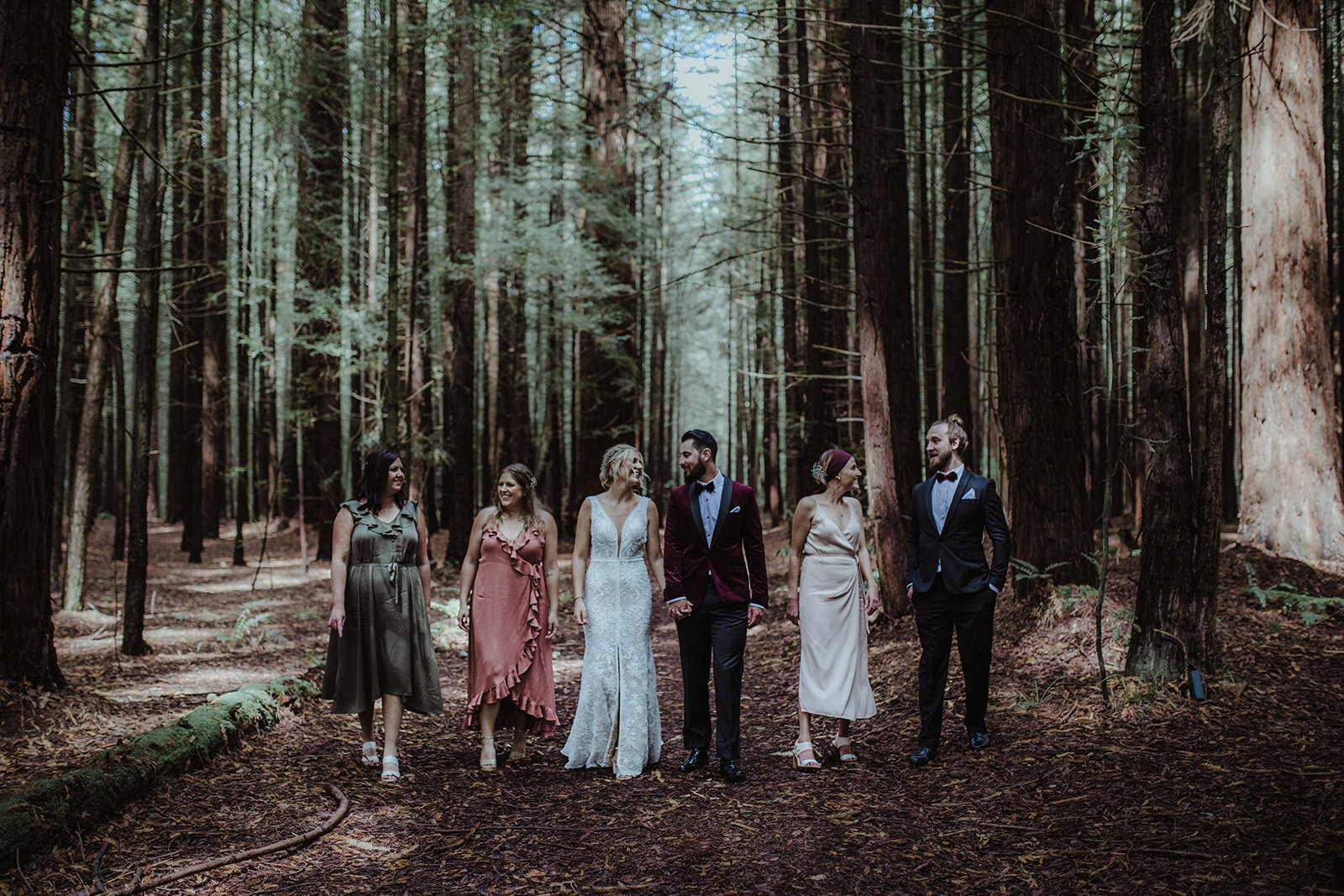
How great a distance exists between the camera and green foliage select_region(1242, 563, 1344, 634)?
23.8ft

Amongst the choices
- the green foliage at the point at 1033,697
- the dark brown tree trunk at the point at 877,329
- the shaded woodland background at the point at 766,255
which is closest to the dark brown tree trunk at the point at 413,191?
the shaded woodland background at the point at 766,255

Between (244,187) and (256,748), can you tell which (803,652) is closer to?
(256,748)

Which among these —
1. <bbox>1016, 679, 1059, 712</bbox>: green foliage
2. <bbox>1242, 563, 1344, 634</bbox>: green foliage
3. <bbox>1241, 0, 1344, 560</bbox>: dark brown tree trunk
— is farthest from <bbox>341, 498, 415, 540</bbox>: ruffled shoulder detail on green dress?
<bbox>1241, 0, 1344, 560</bbox>: dark brown tree trunk

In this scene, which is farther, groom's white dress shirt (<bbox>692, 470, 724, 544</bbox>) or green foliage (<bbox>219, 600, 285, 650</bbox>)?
green foliage (<bbox>219, 600, 285, 650</bbox>)

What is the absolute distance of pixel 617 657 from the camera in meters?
6.14

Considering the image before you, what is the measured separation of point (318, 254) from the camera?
16359mm

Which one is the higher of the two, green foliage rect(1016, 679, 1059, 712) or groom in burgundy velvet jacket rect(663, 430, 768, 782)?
groom in burgundy velvet jacket rect(663, 430, 768, 782)

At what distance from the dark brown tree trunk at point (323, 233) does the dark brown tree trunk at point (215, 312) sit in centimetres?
152

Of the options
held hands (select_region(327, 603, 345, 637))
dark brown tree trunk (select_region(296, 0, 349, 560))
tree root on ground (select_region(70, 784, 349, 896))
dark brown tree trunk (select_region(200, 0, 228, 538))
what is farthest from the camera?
dark brown tree trunk (select_region(200, 0, 228, 538))

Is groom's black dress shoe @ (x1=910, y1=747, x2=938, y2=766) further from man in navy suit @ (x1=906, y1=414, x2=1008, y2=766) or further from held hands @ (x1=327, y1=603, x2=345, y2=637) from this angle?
held hands @ (x1=327, y1=603, x2=345, y2=637)

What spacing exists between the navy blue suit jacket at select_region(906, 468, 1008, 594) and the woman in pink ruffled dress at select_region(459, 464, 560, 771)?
253 cm

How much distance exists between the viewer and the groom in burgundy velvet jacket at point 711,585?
591 centimetres

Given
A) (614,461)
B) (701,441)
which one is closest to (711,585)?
(701,441)

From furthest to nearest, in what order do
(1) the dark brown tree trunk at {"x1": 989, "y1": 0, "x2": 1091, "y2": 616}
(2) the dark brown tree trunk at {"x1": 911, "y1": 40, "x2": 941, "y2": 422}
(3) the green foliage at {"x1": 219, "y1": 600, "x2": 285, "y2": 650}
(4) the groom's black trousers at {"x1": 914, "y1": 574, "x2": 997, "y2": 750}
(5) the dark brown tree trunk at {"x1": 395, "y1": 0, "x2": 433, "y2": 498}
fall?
(2) the dark brown tree trunk at {"x1": 911, "y1": 40, "x2": 941, "y2": 422} < (5) the dark brown tree trunk at {"x1": 395, "y1": 0, "x2": 433, "y2": 498} < (3) the green foliage at {"x1": 219, "y1": 600, "x2": 285, "y2": 650} < (1) the dark brown tree trunk at {"x1": 989, "y1": 0, "x2": 1091, "y2": 616} < (4) the groom's black trousers at {"x1": 914, "y1": 574, "x2": 997, "y2": 750}
